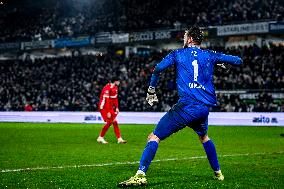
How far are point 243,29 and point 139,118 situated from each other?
13536 mm

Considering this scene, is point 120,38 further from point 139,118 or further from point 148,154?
point 148,154

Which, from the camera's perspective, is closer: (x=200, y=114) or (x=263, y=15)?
(x=200, y=114)

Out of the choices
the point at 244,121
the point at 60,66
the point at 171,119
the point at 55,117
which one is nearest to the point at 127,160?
the point at 171,119

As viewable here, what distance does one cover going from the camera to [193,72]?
6.97 metres

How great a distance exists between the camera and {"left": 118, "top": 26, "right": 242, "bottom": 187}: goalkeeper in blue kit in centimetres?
681

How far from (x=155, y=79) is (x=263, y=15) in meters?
33.8

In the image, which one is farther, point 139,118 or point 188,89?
point 139,118

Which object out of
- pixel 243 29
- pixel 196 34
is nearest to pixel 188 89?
pixel 196 34

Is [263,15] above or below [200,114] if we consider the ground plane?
above

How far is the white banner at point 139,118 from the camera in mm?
27500

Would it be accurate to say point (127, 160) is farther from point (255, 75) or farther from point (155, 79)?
point (255, 75)

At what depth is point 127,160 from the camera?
10.6 metres

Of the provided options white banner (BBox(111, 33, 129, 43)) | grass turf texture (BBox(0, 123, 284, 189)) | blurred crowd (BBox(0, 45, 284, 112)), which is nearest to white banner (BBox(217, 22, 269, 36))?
blurred crowd (BBox(0, 45, 284, 112))

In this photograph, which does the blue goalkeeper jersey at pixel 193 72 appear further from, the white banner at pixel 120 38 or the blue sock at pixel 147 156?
the white banner at pixel 120 38
